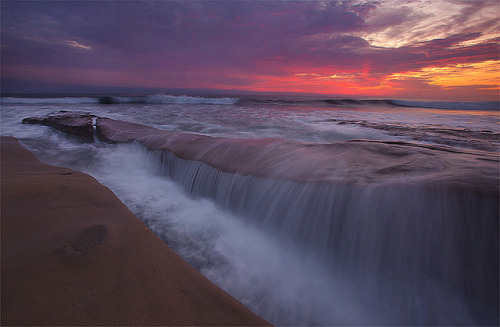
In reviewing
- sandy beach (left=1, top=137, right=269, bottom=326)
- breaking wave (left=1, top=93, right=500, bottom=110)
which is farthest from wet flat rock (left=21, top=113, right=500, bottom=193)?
breaking wave (left=1, top=93, right=500, bottom=110)

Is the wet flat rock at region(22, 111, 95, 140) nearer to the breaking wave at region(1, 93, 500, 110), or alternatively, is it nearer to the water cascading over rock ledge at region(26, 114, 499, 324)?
the water cascading over rock ledge at region(26, 114, 499, 324)

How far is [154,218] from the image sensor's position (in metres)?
2.86

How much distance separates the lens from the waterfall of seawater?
146 cm

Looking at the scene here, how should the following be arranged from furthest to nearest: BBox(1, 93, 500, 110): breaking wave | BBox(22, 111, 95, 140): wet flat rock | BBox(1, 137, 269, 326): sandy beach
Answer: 1. BBox(1, 93, 500, 110): breaking wave
2. BBox(22, 111, 95, 140): wet flat rock
3. BBox(1, 137, 269, 326): sandy beach

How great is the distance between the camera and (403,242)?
1756mm

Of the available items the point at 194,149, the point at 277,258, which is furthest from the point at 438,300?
the point at 194,149

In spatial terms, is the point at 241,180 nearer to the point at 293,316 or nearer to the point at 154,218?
the point at 154,218

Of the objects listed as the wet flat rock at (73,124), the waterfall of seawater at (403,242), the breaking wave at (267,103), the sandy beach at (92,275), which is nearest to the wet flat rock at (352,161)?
the waterfall of seawater at (403,242)

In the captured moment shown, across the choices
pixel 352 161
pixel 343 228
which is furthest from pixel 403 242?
pixel 352 161

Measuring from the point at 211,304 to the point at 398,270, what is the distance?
1.41m

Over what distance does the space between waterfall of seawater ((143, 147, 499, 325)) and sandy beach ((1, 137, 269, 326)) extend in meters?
1.05

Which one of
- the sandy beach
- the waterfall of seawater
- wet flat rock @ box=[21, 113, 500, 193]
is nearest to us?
the sandy beach

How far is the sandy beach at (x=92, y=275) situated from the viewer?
1.07 meters

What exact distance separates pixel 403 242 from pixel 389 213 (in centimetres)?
24
